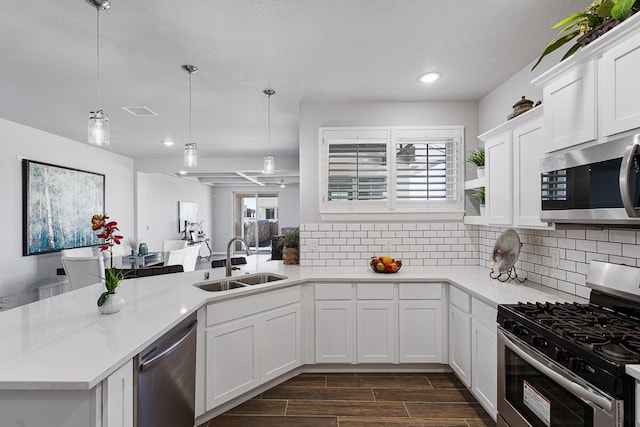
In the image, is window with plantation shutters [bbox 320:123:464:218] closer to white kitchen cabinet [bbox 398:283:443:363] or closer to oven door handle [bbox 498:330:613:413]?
white kitchen cabinet [bbox 398:283:443:363]

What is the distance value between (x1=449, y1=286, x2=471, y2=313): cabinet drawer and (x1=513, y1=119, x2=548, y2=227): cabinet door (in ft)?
2.17

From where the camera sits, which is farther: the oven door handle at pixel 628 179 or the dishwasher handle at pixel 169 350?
the dishwasher handle at pixel 169 350

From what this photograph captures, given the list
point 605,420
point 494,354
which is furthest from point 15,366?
point 494,354

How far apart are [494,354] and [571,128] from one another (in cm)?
137

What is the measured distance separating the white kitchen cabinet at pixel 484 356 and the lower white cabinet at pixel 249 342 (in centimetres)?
136

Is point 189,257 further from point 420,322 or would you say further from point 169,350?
point 169,350

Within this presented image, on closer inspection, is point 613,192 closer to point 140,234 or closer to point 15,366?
point 15,366

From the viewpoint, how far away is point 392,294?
2.96 m

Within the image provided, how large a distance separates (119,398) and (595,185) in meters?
2.21

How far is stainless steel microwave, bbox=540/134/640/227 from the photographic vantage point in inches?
52.6

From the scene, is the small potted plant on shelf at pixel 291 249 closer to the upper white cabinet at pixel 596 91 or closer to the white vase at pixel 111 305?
the white vase at pixel 111 305

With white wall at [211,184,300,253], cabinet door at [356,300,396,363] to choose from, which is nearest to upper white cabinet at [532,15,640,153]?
cabinet door at [356,300,396,363]

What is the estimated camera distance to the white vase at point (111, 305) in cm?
178

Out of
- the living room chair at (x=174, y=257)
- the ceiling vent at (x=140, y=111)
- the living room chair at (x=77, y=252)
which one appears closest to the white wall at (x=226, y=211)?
the living room chair at (x=174, y=257)
